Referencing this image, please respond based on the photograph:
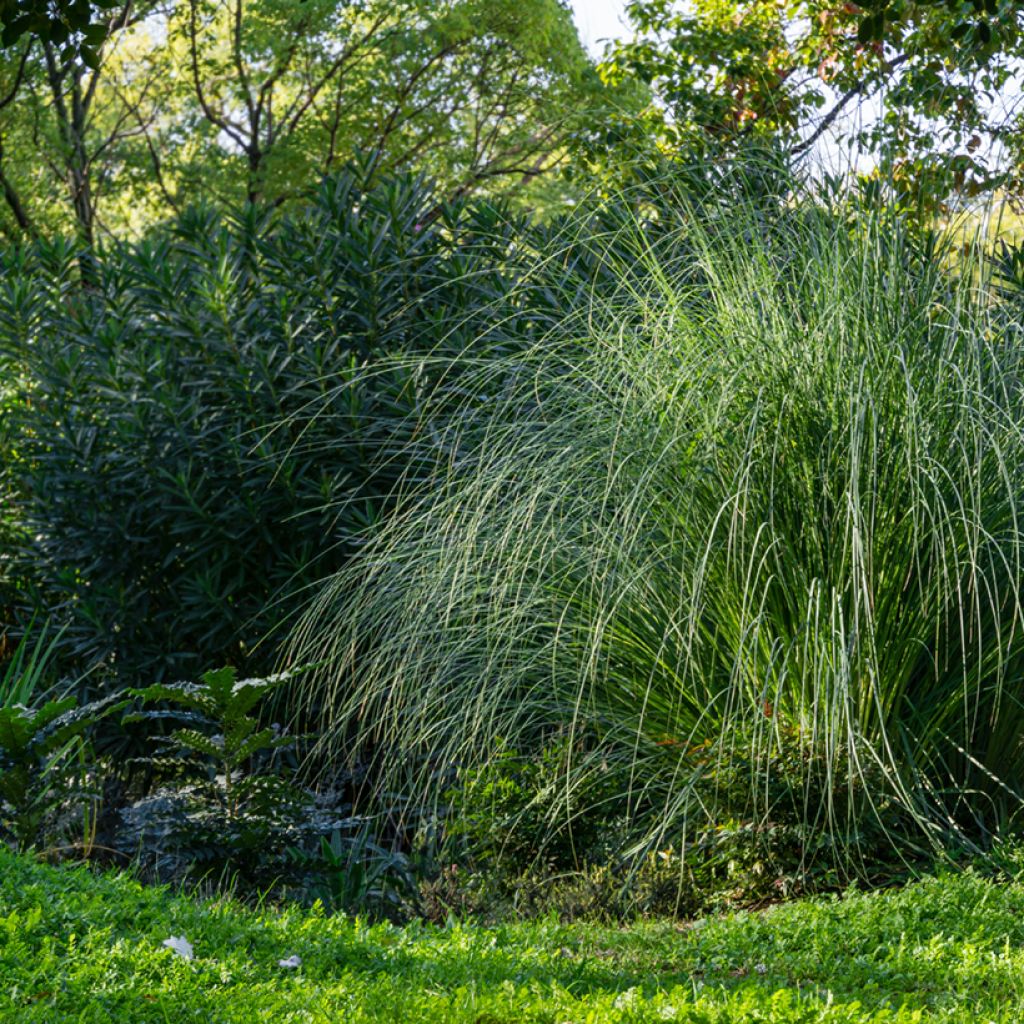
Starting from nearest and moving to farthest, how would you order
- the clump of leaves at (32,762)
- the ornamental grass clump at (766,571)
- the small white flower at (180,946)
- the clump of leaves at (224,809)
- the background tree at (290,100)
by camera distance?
the small white flower at (180,946)
the ornamental grass clump at (766,571)
the clump of leaves at (224,809)
the clump of leaves at (32,762)
the background tree at (290,100)

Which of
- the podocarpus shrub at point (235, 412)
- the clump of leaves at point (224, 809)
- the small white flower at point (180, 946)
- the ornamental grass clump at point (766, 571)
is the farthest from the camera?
the podocarpus shrub at point (235, 412)

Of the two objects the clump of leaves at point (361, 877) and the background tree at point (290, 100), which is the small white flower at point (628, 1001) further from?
Result: the background tree at point (290, 100)

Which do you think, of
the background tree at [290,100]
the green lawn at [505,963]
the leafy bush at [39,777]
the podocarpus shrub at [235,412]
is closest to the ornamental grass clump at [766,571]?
the green lawn at [505,963]

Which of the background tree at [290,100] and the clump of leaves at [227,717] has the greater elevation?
the background tree at [290,100]

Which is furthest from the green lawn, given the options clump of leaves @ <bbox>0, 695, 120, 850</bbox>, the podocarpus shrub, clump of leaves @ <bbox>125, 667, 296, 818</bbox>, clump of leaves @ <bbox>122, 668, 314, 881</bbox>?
the podocarpus shrub

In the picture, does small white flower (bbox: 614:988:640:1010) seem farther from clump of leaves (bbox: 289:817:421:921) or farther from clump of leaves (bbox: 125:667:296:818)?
clump of leaves (bbox: 125:667:296:818)

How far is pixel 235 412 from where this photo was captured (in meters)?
6.26

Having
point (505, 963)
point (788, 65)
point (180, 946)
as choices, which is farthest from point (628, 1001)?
point (788, 65)

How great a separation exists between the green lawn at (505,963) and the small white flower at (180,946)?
0.10 feet

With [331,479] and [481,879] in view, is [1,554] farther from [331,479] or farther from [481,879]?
[481,879]

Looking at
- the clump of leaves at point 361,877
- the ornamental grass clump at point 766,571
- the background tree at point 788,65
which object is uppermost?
the background tree at point 788,65

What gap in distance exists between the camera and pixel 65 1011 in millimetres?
2740

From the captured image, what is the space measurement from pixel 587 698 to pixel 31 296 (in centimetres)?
415

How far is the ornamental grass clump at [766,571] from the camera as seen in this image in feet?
13.4
